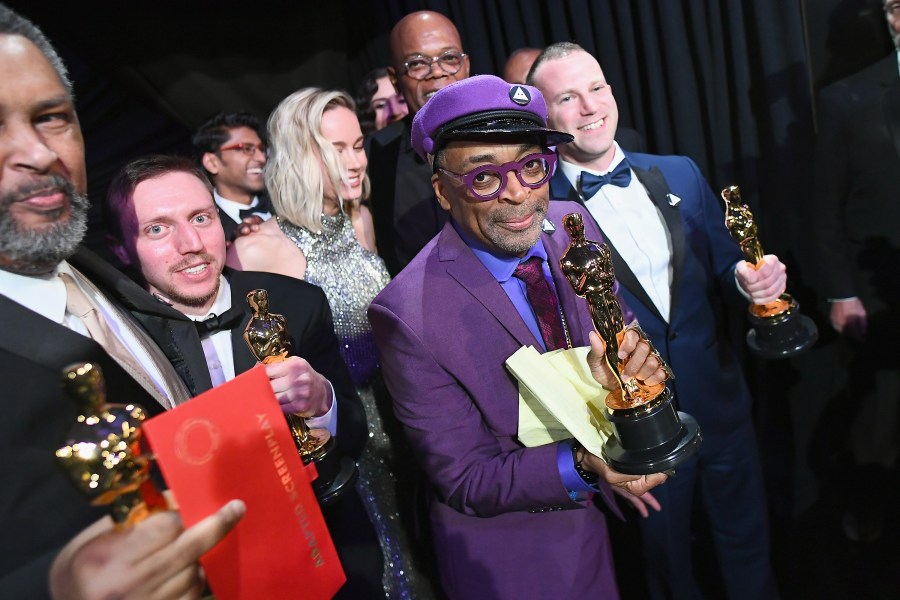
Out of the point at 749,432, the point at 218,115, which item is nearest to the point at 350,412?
the point at 749,432

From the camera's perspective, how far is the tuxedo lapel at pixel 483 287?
178cm

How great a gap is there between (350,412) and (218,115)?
2.50m

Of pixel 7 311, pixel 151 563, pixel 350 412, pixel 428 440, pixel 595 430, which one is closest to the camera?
pixel 151 563

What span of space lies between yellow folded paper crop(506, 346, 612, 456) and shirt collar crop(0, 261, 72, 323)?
90 cm

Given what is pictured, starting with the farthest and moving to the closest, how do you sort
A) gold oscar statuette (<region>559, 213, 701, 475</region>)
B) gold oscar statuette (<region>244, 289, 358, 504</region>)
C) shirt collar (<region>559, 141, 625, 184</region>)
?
1. shirt collar (<region>559, 141, 625, 184</region>)
2. gold oscar statuette (<region>244, 289, 358, 504</region>)
3. gold oscar statuette (<region>559, 213, 701, 475</region>)

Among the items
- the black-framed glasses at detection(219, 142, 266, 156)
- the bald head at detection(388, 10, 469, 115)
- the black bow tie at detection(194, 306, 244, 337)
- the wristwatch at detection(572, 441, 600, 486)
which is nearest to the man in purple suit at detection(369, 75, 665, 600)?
the wristwatch at detection(572, 441, 600, 486)

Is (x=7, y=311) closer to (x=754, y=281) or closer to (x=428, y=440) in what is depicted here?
(x=428, y=440)

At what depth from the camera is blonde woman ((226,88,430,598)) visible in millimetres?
2705

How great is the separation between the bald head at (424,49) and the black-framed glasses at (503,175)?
1280mm

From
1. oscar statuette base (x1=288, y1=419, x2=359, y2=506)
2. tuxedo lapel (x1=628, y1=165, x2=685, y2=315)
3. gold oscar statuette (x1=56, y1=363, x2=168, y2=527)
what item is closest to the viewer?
gold oscar statuette (x1=56, y1=363, x2=168, y2=527)

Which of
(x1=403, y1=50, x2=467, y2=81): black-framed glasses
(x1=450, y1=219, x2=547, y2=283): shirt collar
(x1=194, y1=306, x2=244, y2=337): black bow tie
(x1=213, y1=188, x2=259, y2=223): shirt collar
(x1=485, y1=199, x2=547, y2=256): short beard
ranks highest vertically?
(x1=403, y1=50, x2=467, y2=81): black-framed glasses

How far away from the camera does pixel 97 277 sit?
4.34 feet

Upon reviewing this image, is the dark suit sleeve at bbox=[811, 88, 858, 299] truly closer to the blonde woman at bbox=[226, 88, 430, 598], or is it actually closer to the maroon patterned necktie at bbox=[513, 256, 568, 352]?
the maroon patterned necktie at bbox=[513, 256, 568, 352]

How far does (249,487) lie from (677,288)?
1811mm
